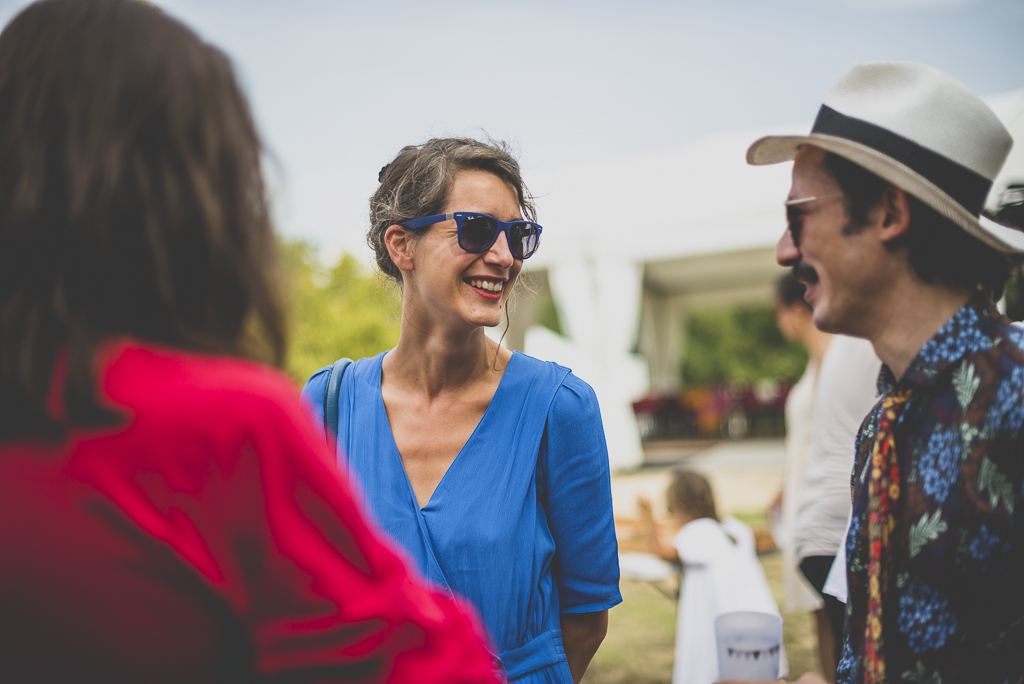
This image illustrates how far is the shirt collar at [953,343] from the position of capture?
1176 mm

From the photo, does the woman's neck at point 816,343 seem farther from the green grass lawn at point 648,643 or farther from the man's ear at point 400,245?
the man's ear at point 400,245

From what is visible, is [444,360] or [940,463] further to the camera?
[444,360]

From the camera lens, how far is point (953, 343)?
119cm

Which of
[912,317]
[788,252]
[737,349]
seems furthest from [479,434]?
[737,349]

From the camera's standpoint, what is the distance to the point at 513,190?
1.95 metres

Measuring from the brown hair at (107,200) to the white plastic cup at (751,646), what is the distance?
1.53 meters

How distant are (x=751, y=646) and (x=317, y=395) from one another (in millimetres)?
1289

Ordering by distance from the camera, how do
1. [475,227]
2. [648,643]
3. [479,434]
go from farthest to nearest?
[648,643] < [475,227] < [479,434]

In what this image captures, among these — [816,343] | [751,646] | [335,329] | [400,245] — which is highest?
[400,245]

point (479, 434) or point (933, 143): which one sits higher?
point (933, 143)

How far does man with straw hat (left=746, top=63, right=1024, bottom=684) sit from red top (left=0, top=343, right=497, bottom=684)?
0.88m

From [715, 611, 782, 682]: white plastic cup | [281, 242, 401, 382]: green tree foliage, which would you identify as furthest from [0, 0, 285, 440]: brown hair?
[281, 242, 401, 382]: green tree foliage

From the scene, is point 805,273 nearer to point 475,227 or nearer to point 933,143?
point 933,143

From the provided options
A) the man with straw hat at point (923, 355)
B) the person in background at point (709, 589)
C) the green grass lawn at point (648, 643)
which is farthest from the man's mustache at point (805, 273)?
the green grass lawn at point (648, 643)
